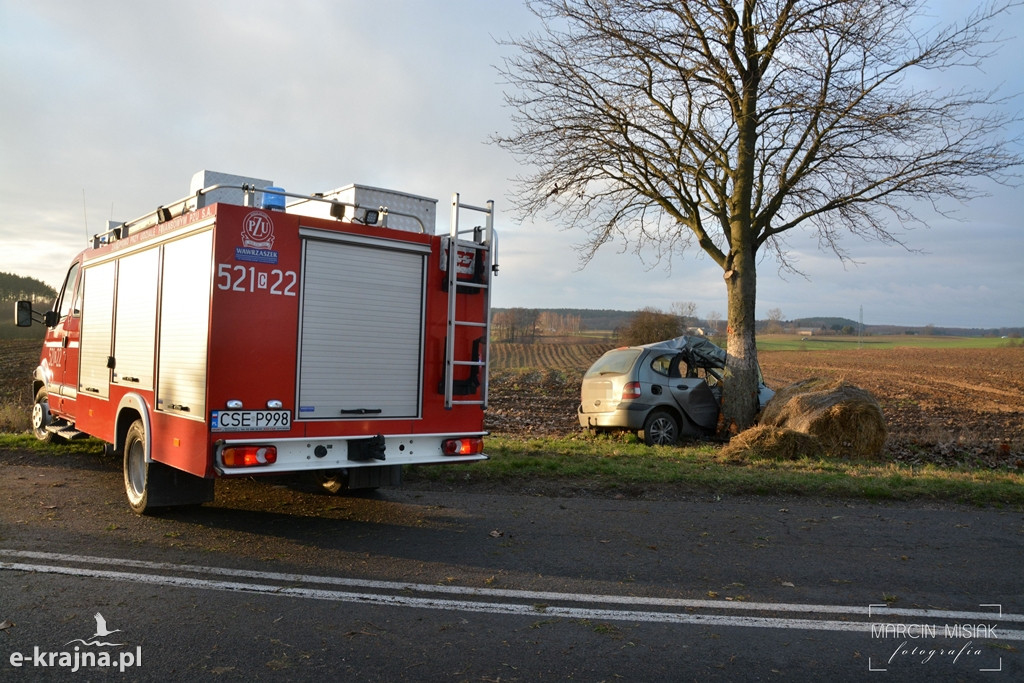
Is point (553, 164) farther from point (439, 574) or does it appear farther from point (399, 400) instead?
point (439, 574)

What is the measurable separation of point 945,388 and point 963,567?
22582 mm

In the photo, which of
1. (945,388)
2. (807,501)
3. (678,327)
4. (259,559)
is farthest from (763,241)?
(678,327)

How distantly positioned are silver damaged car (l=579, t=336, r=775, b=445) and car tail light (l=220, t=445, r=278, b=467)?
738 cm

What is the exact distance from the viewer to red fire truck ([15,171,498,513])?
19.3 feet

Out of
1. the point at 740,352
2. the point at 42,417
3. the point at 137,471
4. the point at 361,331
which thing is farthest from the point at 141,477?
the point at 740,352

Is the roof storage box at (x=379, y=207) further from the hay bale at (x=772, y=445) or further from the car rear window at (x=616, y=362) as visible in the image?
the car rear window at (x=616, y=362)

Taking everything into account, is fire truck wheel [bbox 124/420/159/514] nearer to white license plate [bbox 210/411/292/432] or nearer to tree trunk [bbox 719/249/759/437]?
white license plate [bbox 210/411/292/432]

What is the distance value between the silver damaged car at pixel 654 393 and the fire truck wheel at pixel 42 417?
312 inches

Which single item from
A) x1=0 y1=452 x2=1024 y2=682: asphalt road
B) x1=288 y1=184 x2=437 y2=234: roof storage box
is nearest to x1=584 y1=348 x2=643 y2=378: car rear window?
x1=0 y1=452 x2=1024 y2=682: asphalt road

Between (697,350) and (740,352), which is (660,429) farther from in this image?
(740,352)

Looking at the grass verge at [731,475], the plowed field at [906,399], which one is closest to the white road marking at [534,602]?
the grass verge at [731,475]

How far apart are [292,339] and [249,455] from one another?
3.17 feet

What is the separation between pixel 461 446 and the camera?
7.00 metres

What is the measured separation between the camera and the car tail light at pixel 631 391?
1229cm
